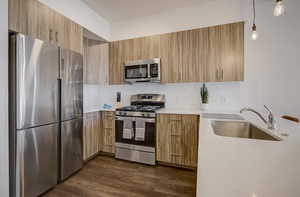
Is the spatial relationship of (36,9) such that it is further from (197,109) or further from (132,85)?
(197,109)

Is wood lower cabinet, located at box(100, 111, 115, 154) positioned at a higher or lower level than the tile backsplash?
lower

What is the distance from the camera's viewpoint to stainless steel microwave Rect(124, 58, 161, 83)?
2.86m

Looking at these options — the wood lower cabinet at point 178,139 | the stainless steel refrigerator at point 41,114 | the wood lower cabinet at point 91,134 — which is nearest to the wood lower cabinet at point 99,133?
the wood lower cabinet at point 91,134

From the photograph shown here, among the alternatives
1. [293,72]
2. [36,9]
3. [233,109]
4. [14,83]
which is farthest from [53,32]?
[293,72]

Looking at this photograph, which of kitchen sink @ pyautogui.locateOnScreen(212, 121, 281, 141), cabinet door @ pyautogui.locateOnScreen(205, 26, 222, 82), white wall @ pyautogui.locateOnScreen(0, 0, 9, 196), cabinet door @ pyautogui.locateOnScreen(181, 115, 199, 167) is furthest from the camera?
cabinet door @ pyautogui.locateOnScreen(205, 26, 222, 82)

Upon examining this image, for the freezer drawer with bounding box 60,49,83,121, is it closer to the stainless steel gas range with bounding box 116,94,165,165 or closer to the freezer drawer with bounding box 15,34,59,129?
the freezer drawer with bounding box 15,34,59,129

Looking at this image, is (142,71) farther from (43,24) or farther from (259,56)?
(259,56)

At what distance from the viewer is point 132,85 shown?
3.40 meters

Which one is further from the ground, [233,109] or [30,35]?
[30,35]

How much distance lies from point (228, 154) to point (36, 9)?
252 centimetres

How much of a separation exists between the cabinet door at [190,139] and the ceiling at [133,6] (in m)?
2.11

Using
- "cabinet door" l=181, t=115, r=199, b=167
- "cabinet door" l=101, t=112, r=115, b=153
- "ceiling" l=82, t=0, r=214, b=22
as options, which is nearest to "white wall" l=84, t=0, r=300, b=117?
Answer: "ceiling" l=82, t=0, r=214, b=22

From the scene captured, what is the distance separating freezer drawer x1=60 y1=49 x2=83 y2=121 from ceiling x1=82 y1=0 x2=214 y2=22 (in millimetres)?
1160

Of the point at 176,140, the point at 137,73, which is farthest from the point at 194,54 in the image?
the point at 176,140
